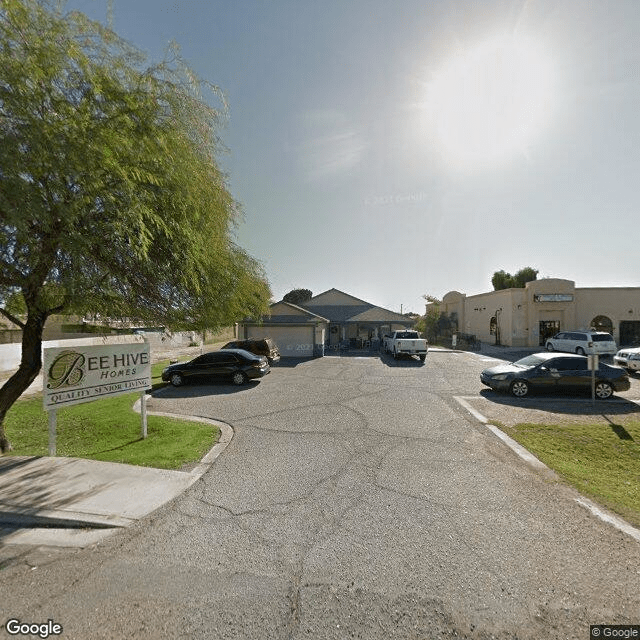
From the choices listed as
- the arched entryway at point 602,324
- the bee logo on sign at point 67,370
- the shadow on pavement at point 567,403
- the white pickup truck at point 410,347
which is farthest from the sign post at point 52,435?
the arched entryway at point 602,324

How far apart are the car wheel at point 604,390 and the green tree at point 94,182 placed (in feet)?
39.9

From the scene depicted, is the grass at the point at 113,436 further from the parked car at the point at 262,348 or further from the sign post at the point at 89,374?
the parked car at the point at 262,348

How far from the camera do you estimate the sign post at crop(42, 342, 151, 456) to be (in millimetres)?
5734

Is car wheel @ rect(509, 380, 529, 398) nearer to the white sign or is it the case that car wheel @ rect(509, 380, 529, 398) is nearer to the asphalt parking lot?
the asphalt parking lot

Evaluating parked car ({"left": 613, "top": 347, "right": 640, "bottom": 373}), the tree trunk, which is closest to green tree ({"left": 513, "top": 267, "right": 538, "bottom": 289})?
parked car ({"left": 613, "top": 347, "right": 640, "bottom": 373})

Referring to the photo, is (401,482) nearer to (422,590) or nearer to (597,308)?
(422,590)

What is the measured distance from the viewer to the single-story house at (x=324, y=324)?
21562mm

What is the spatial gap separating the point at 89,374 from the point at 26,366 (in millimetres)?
1166

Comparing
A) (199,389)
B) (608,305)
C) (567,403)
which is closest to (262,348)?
(199,389)

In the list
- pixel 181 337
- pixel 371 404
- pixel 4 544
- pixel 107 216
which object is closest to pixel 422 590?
pixel 4 544

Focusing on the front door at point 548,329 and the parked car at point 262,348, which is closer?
the parked car at point 262,348

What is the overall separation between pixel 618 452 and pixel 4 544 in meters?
9.52

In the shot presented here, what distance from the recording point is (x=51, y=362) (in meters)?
5.74

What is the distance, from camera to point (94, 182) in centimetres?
444
